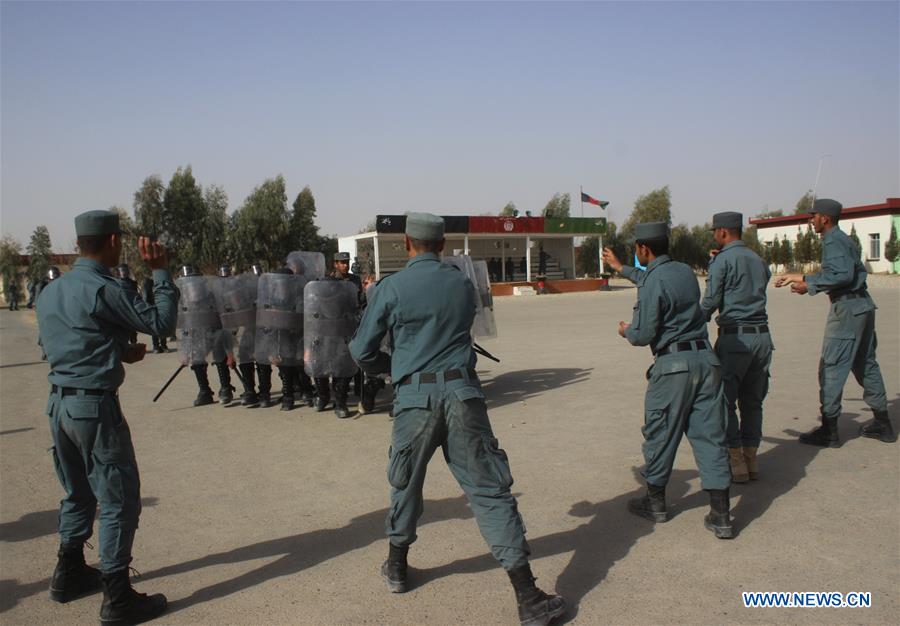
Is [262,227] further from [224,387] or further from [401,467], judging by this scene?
[401,467]

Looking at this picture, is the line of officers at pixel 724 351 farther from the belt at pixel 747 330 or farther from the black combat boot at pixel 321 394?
the black combat boot at pixel 321 394

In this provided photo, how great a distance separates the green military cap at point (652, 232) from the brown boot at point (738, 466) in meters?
1.86

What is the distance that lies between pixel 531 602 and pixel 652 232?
2.56 m

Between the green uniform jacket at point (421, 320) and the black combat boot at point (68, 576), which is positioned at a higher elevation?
the green uniform jacket at point (421, 320)

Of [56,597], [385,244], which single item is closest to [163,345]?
[56,597]

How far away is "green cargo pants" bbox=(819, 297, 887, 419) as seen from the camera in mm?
6289

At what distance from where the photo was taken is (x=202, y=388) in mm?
9539

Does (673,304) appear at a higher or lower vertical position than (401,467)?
higher

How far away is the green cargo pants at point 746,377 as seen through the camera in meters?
5.37

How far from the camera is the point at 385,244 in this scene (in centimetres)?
4169

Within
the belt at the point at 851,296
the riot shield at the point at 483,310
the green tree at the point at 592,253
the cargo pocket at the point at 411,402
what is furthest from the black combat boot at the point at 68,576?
the green tree at the point at 592,253

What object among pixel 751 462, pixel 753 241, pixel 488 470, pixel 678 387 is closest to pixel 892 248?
pixel 753 241

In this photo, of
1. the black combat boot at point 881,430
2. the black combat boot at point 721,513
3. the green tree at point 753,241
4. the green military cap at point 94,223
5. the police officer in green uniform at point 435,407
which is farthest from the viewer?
the green tree at point 753,241

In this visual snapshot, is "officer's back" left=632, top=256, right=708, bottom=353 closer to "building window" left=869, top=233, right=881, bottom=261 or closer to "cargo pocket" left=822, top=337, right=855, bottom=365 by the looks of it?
"cargo pocket" left=822, top=337, right=855, bottom=365
